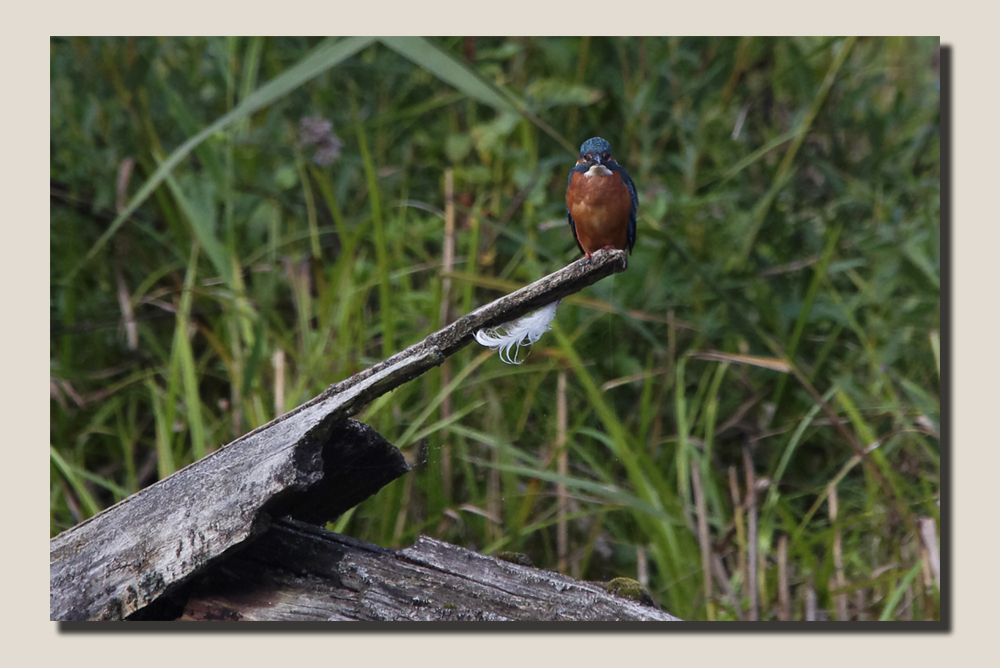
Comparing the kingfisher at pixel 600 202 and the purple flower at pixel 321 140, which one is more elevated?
the purple flower at pixel 321 140

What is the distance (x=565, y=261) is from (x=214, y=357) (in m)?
1.22

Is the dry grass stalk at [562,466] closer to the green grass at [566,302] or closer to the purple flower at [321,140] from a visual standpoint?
the green grass at [566,302]

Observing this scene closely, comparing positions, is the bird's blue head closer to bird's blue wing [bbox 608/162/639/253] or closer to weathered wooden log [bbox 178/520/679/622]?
bird's blue wing [bbox 608/162/639/253]

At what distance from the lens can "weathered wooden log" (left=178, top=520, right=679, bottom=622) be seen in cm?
174

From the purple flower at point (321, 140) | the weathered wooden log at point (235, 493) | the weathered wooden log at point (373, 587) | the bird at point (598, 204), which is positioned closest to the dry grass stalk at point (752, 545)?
the weathered wooden log at point (373, 587)

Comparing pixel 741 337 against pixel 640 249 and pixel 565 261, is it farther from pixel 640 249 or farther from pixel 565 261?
pixel 565 261

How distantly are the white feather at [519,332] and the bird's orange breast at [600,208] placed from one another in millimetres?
285

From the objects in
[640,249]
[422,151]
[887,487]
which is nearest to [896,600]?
[887,487]

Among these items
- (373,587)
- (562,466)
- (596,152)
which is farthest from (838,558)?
(373,587)

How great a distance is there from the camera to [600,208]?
2.29 m

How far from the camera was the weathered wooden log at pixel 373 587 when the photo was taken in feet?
5.70

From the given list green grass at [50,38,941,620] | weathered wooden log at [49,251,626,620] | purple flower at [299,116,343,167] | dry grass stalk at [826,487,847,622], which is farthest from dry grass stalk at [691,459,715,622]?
purple flower at [299,116,343,167]

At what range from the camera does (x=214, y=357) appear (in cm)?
296

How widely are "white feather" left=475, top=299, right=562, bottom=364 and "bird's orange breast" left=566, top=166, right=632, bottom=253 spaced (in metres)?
0.28
